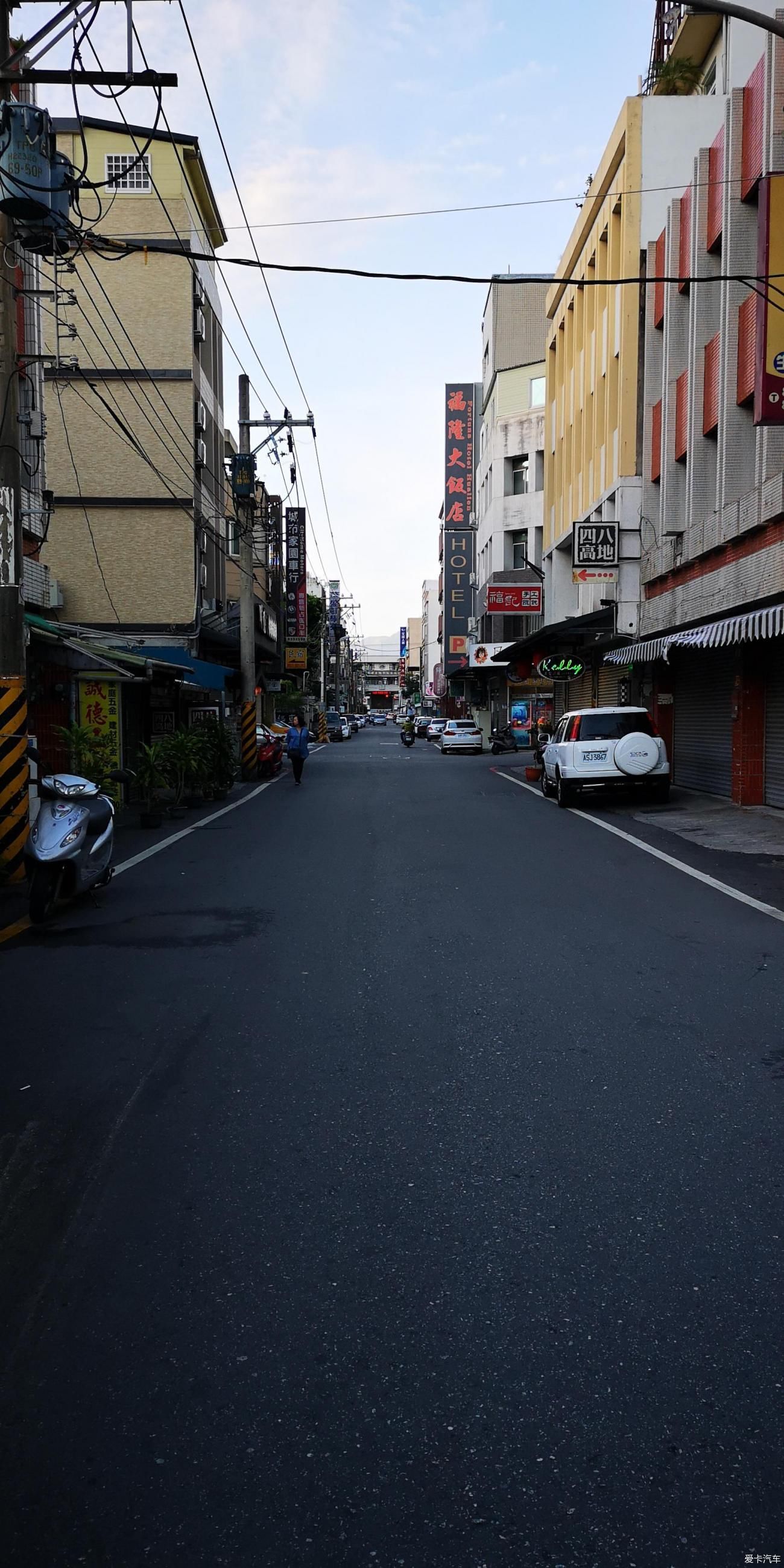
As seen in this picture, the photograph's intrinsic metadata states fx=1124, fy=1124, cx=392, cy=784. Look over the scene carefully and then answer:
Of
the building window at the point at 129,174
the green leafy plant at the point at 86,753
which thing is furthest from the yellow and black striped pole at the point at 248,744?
the building window at the point at 129,174

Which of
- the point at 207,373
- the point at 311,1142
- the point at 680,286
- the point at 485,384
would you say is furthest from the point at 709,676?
the point at 485,384

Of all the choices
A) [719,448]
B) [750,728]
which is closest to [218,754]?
[750,728]

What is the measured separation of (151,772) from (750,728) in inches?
406

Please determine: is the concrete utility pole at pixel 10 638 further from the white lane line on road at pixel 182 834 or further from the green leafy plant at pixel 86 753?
the green leafy plant at pixel 86 753

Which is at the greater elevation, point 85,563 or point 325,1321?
point 85,563

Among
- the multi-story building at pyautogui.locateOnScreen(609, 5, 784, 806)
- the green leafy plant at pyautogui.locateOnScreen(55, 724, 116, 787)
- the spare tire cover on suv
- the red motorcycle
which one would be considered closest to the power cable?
the red motorcycle

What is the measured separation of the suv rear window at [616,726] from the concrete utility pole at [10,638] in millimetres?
11111

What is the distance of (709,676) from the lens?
22.7 meters

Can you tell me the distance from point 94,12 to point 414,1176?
11.7 metres

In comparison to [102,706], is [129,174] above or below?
above

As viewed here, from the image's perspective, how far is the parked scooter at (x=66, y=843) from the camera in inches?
373

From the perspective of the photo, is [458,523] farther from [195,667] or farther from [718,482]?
[718,482]

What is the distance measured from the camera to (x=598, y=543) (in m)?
28.2

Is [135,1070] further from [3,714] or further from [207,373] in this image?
[207,373]
